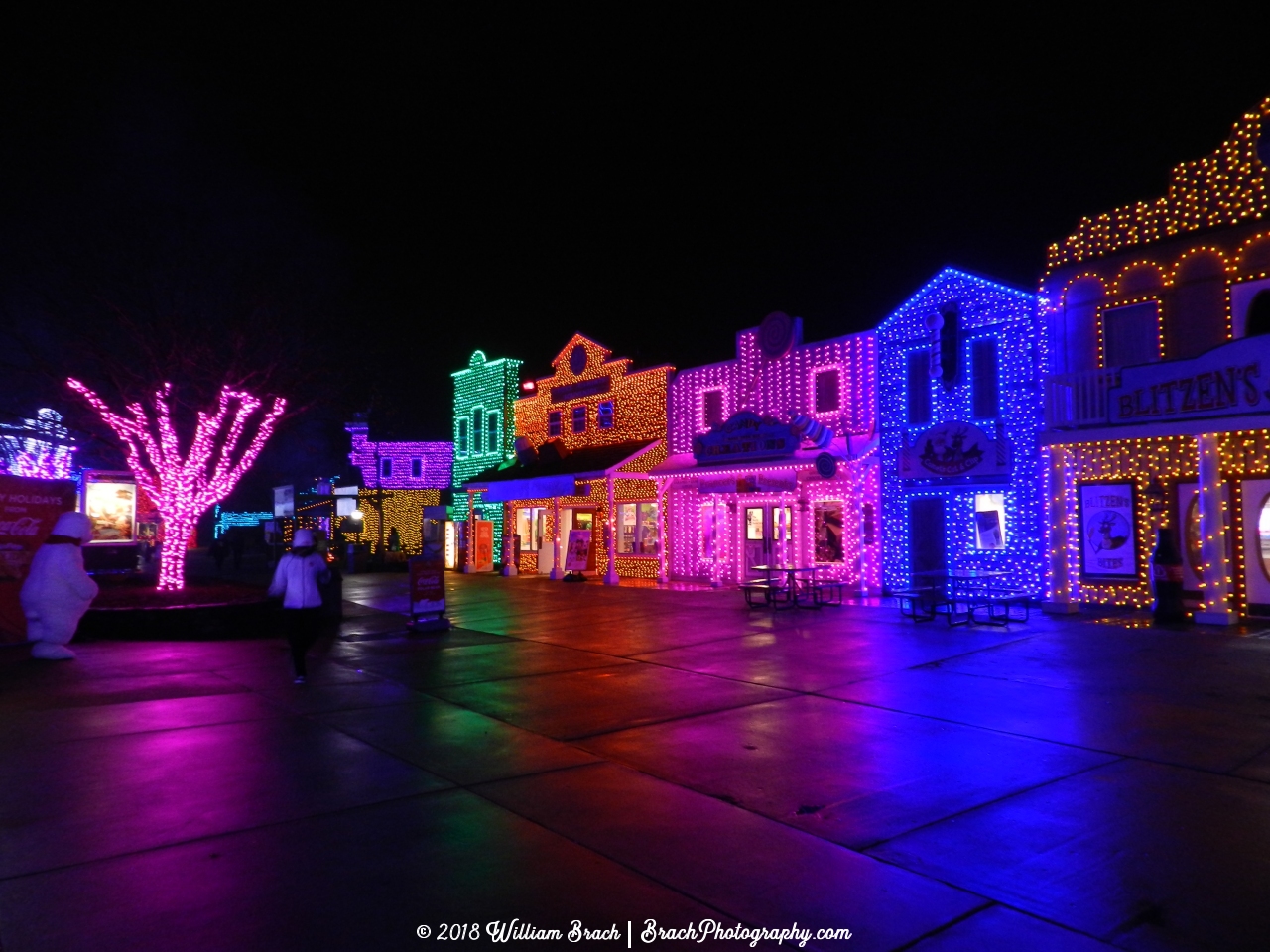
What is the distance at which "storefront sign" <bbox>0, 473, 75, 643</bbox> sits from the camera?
12.0 m

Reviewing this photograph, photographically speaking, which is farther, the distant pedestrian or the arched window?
the arched window

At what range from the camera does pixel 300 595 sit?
9.30 meters

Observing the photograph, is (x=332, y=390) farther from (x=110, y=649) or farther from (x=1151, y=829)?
(x=1151, y=829)

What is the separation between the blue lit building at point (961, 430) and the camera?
1581 centimetres

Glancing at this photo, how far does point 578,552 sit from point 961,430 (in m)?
11.5

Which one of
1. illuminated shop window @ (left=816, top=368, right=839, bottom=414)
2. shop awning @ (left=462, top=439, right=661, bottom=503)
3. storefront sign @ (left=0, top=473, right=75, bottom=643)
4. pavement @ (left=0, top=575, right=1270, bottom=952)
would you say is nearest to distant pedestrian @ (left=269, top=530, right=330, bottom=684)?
pavement @ (left=0, top=575, right=1270, bottom=952)

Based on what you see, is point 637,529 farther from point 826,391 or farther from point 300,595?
point 300,595

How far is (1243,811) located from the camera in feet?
16.2

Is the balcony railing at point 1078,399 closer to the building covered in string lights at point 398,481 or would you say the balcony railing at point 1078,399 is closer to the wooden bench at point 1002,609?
the wooden bench at point 1002,609

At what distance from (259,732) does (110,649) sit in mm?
6505

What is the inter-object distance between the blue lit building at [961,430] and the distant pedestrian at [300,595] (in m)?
12.1

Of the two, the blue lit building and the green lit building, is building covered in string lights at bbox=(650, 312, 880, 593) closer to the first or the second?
the blue lit building

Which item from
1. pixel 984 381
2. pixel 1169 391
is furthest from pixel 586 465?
pixel 1169 391

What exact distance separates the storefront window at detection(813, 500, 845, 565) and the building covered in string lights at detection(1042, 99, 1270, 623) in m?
4.84
